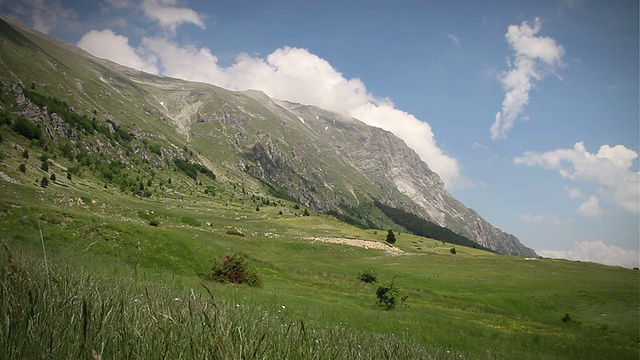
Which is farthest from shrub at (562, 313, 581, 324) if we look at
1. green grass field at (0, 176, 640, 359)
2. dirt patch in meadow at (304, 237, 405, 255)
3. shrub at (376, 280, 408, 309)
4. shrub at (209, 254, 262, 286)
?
dirt patch in meadow at (304, 237, 405, 255)

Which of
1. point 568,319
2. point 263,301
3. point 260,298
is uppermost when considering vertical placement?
point 263,301

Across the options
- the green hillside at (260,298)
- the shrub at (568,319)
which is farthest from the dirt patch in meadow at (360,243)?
the shrub at (568,319)

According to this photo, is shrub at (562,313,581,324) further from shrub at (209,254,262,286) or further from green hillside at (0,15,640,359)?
shrub at (209,254,262,286)

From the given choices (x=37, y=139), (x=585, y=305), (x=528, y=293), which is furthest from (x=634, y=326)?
(x=37, y=139)

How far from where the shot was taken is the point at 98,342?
3.45m

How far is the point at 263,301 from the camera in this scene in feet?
57.5

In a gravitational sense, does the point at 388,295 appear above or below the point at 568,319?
below

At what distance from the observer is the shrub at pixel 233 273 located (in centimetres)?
2936

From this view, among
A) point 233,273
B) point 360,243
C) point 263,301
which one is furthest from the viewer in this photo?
point 360,243

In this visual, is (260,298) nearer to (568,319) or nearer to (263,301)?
(263,301)

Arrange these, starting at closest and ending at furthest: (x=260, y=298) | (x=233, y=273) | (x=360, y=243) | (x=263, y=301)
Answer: (x=263, y=301) < (x=260, y=298) < (x=233, y=273) < (x=360, y=243)

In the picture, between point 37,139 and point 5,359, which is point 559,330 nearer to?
point 5,359

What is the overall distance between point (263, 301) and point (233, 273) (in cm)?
1315

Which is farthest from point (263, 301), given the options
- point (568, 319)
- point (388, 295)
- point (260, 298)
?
point (568, 319)
